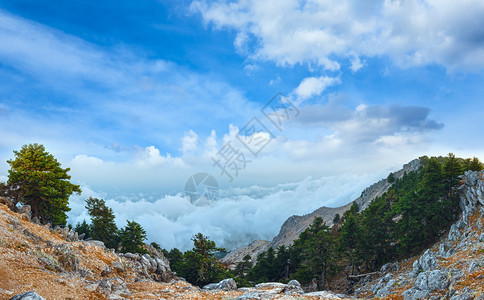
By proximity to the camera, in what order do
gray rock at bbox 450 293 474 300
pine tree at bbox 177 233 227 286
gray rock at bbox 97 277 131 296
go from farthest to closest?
pine tree at bbox 177 233 227 286, gray rock at bbox 97 277 131 296, gray rock at bbox 450 293 474 300

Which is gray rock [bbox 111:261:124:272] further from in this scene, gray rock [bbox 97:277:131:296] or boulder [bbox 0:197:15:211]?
boulder [bbox 0:197:15:211]

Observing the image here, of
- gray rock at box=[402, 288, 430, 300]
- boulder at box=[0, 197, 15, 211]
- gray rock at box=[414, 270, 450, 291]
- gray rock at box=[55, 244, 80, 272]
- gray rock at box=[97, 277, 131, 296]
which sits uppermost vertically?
boulder at box=[0, 197, 15, 211]

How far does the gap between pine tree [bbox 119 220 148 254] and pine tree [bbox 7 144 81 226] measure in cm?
941

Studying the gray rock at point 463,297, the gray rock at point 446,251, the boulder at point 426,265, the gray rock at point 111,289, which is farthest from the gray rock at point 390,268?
the gray rock at point 111,289

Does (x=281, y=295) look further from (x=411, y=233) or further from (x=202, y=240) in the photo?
(x=411, y=233)

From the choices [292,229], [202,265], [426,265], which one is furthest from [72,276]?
[292,229]

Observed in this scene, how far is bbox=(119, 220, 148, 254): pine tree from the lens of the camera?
135 feet

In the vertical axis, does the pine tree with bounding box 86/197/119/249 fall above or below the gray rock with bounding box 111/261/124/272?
above

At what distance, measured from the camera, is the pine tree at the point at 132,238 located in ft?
135

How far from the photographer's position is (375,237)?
46.1 meters

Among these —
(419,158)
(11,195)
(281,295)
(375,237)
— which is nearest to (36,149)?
(11,195)

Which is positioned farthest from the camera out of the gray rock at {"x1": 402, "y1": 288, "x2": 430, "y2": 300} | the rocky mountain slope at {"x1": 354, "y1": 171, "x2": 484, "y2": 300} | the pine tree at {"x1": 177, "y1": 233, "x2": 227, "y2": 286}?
the pine tree at {"x1": 177, "y1": 233, "x2": 227, "y2": 286}

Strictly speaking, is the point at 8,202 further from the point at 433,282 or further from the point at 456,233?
the point at 456,233

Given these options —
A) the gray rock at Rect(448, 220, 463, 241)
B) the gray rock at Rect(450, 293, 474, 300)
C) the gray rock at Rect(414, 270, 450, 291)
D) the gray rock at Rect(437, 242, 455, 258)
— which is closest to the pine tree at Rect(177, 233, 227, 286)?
the gray rock at Rect(414, 270, 450, 291)
